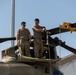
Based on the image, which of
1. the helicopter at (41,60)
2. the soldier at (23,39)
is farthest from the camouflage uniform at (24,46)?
the helicopter at (41,60)

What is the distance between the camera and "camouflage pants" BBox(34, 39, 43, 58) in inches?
1699

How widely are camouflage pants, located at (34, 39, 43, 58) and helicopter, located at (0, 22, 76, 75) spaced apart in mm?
232

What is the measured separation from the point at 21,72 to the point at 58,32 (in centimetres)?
309

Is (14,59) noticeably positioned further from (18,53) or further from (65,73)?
(65,73)

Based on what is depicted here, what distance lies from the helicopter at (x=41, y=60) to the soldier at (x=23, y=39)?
0.32 meters

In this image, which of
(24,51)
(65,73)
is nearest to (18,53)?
(24,51)

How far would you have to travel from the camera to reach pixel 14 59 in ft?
141

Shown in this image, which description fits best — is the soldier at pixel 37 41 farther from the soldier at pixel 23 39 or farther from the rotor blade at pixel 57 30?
the rotor blade at pixel 57 30

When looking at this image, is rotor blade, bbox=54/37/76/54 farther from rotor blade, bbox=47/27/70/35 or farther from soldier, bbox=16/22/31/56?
soldier, bbox=16/22/31/56

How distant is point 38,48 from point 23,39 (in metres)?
0.80

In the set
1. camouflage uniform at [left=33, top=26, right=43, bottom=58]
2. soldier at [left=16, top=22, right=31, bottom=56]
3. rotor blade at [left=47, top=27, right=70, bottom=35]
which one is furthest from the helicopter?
soldier at [left=16, top=22, right=31, bottom=56]

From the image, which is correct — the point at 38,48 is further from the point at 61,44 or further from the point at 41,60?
the point at 61,44

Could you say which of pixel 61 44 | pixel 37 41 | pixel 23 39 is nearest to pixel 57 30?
pixel 61 44

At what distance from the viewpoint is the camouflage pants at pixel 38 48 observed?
1699 inches
